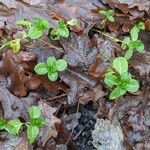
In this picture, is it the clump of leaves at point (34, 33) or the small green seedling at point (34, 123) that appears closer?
the small green seedling at point (34, 123)

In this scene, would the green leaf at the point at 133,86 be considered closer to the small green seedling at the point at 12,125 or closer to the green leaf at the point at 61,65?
the green leaf at the point at 61,65

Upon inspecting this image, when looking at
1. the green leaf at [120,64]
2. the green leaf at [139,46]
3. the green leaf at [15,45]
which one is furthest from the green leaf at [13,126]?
the green leaf at [139,46]

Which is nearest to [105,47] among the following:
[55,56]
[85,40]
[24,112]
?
[85,40]

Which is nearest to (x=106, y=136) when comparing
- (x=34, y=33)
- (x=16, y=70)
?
(x=16, y=70)

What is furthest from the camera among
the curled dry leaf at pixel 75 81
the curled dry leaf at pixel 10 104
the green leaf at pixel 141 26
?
the green leaf at pixel 141 26

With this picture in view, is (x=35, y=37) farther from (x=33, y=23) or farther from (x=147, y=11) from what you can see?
(x=147, y=11)

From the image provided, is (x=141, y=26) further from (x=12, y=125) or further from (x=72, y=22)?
(x=12, y=125)

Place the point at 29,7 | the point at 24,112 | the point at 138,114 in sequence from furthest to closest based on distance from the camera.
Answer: the point at 29,7, the point at 138,114, the point at 24,112
